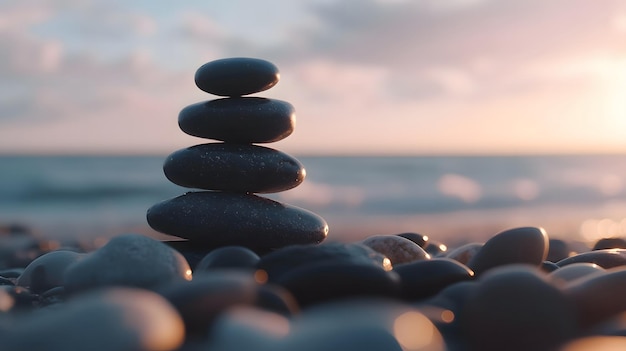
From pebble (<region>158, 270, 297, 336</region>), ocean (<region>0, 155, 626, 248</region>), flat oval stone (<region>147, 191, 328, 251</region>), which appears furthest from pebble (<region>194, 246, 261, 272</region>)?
ocean (<region>0, 155, 626, 248</region>)

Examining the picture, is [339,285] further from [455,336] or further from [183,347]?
[183,347]

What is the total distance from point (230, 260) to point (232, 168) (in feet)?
3.63

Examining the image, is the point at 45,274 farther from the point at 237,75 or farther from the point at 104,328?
the point at 104,328

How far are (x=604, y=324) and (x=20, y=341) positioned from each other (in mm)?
1435

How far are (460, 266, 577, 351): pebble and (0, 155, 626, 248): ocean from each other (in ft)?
26.3

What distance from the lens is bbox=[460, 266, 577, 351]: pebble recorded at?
5.67 ft

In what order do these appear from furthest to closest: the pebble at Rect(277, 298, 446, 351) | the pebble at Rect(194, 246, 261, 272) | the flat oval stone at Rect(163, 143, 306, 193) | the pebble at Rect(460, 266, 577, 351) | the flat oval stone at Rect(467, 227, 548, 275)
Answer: the flat oval stone at Rect(163, 143, 306, 193) < the flat oval stone at Rect(467, 227, 548, 275) < the pebble at Rect(194, 246, 261, 272) < the pebble at Rect(460, 266, 577, 351) < the pebble at Rect(277, 298, 446, 351)

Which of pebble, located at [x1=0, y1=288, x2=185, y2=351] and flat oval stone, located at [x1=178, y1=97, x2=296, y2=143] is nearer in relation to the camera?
pebble, located at [x1=0, y1=288, x2=185, y2=351]

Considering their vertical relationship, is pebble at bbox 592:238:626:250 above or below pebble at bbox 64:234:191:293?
below

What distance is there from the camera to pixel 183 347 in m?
1.56

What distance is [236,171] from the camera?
363 cm

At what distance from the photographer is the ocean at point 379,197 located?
13.3m

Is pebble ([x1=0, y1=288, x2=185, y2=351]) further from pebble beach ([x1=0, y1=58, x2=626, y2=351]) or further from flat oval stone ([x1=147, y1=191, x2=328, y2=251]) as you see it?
flat oval stone ([x1=147, y1=191, x2=328, y2=251])

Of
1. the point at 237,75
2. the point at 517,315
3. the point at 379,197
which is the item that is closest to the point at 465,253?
the point at 237,75
